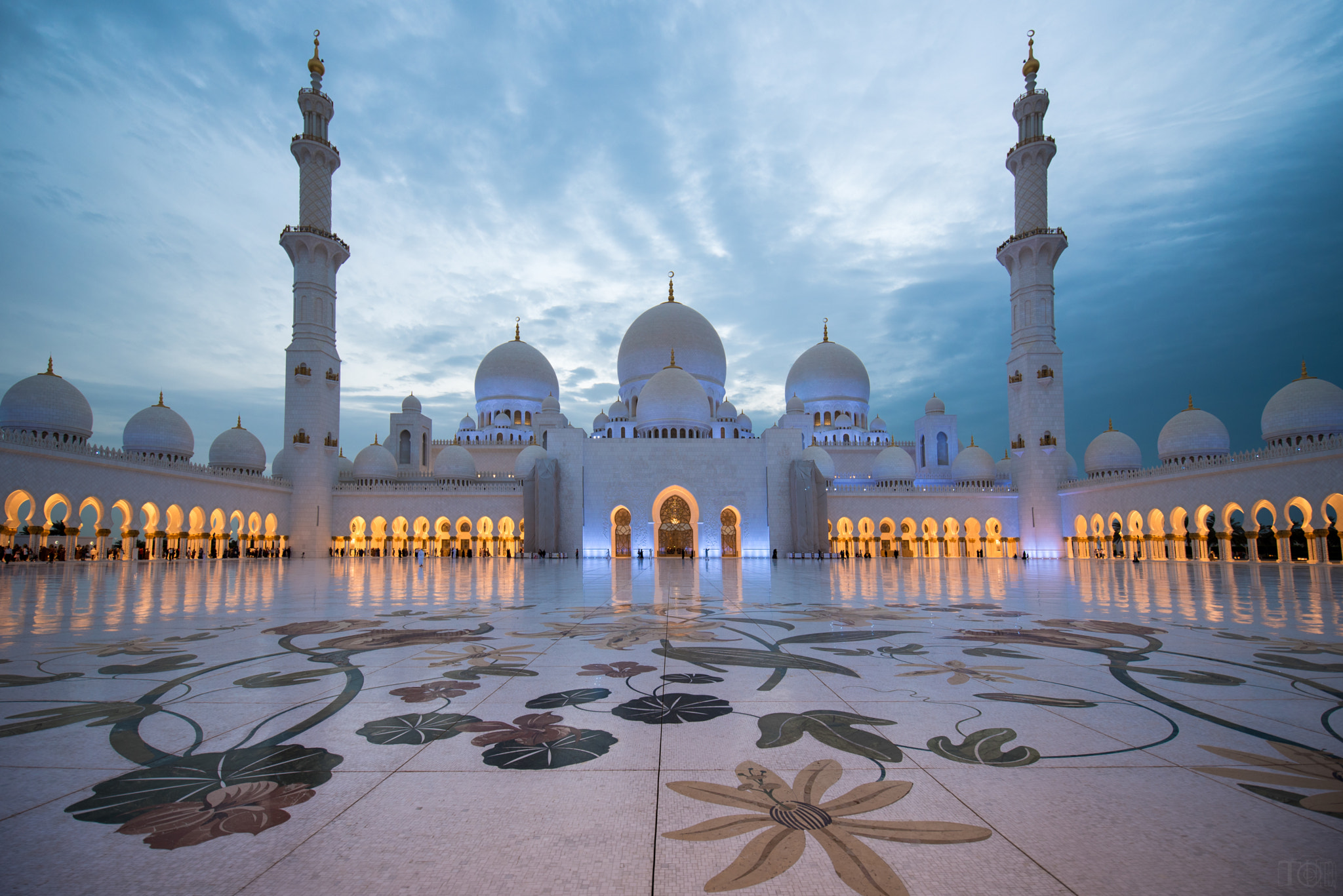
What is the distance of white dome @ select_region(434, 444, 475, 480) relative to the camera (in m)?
34.8

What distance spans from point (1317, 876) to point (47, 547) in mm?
29097

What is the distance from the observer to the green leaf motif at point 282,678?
3.58 meters

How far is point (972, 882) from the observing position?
5.19 feet

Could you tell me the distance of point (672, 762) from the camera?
2.42 m

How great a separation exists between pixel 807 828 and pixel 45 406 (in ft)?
96.0

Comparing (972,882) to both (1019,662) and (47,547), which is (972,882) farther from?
(47,547)

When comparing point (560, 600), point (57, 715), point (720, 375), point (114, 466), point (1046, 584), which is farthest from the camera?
point (720, 375)

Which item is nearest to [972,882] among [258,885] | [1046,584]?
[258,885]

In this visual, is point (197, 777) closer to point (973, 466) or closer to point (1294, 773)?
point (1294, 773)

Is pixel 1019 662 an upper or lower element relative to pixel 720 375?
lower

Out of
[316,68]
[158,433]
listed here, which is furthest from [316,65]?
[158,433]

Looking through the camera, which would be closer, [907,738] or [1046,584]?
[907,738]

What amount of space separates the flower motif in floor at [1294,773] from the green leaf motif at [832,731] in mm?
1030

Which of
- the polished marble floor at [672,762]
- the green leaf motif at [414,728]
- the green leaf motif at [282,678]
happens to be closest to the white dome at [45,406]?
the polished marble floor at [672,762]
